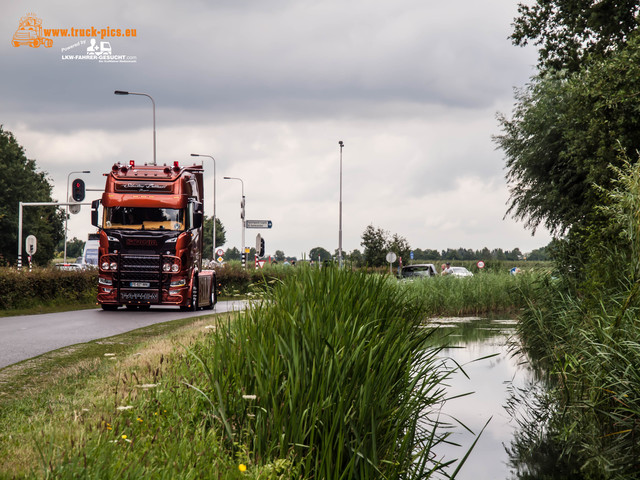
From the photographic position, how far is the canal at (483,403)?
852 centimetres

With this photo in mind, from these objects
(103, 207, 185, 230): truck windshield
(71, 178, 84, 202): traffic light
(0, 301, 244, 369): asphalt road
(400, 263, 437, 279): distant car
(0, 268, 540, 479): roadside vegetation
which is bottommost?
(0, 301, 244, 369): asphalt road

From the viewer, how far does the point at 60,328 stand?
669 inches

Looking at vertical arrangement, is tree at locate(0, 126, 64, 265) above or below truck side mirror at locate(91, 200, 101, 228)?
above

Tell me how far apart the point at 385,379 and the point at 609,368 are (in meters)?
2.71

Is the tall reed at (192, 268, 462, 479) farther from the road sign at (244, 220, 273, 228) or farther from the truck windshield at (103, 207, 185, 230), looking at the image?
the road sign at (244, 220, 273, 228)

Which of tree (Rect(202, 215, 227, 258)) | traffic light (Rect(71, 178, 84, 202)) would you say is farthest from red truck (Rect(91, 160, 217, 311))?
tree (Rect(202, 215, 227, 258))

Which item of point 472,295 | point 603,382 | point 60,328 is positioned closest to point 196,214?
point 60,328

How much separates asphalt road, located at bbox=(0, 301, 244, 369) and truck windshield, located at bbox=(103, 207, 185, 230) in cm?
256

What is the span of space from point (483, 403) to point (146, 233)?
12768mm

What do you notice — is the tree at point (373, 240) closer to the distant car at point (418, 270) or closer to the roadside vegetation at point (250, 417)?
the distant car at point (418, 270)

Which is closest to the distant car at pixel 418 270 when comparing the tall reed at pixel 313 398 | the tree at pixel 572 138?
the tree at pixel 572 138

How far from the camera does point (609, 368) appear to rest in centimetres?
748

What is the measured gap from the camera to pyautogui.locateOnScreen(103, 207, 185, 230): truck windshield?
2123 centimetres

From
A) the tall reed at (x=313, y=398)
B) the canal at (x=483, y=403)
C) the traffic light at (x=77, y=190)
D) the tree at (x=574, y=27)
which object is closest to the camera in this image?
the tall reed at (x=313, y=398)
